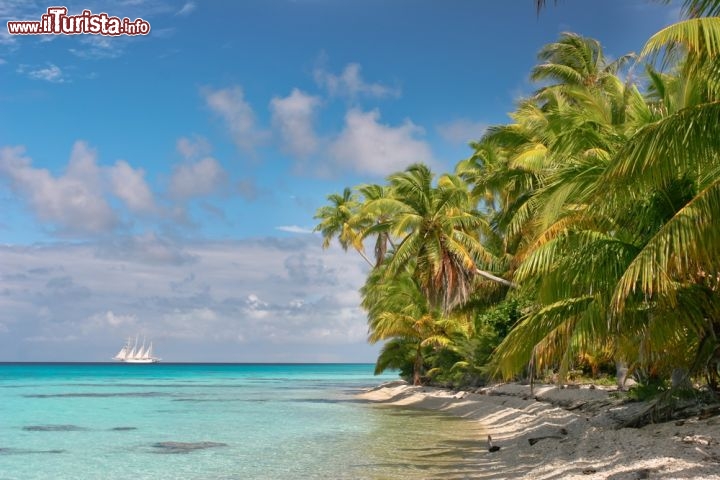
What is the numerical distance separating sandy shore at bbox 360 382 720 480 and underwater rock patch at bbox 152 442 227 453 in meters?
7.32

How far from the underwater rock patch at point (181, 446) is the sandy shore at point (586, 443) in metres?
7.32

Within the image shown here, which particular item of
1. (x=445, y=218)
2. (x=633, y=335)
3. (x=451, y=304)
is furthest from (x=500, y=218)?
(x=633, y=335)

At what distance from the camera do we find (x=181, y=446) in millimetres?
17719

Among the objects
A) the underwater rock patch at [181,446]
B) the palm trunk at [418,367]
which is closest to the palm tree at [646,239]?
the underwater rock patch at [181,446]

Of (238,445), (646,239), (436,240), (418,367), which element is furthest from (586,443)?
(418,367)

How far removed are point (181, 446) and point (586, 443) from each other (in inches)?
435

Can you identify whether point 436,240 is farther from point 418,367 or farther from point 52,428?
point 418,367

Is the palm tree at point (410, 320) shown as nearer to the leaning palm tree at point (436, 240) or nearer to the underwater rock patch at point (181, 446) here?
the leaning palm tree at point (436, 240)

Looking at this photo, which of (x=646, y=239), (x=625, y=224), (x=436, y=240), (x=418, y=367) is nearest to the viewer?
(x=646, y=239)

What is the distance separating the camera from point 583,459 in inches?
400

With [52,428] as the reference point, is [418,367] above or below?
above

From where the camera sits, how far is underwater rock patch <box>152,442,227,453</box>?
1692 cm

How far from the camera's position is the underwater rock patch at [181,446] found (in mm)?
16922

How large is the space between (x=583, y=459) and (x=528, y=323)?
224 cm
